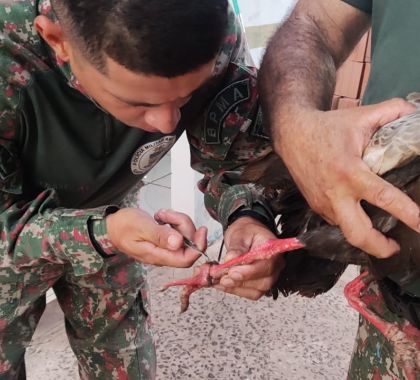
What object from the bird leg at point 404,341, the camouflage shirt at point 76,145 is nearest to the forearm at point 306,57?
the camouflage shirt at point 76,145

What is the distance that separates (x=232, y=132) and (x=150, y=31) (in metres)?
0.39

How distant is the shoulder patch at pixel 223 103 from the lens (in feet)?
3.28

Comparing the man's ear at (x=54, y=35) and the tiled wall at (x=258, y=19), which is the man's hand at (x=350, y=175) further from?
the tiled wall at (x=258, y=19)

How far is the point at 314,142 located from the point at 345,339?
1.31 meters

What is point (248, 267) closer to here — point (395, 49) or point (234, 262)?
point (234, 262)

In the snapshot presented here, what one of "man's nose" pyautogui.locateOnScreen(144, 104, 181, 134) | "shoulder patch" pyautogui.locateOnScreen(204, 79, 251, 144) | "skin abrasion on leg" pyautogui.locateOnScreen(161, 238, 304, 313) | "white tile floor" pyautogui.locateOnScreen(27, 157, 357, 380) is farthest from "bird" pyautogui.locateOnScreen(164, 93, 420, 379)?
"white tile floor" pyautogui.locateOnScreen(27, 157, 357, 380)

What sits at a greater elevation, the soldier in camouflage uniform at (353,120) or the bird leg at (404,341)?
the soldier in camouflage uniform at (353,120)

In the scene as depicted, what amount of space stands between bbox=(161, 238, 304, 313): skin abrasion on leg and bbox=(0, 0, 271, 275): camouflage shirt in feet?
0.49

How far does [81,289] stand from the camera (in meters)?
1.14

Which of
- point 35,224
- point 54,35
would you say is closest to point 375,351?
point 35,224

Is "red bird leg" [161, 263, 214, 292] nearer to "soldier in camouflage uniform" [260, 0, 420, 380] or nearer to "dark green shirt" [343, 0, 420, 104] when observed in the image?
"soldier in camouflage uniform" [260, 0, 420, 380]

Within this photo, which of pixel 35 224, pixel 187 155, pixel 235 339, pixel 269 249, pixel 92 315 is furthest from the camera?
pixel 187 155

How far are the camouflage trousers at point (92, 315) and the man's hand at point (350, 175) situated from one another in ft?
1.62

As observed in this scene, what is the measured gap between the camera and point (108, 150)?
3.30 ft
